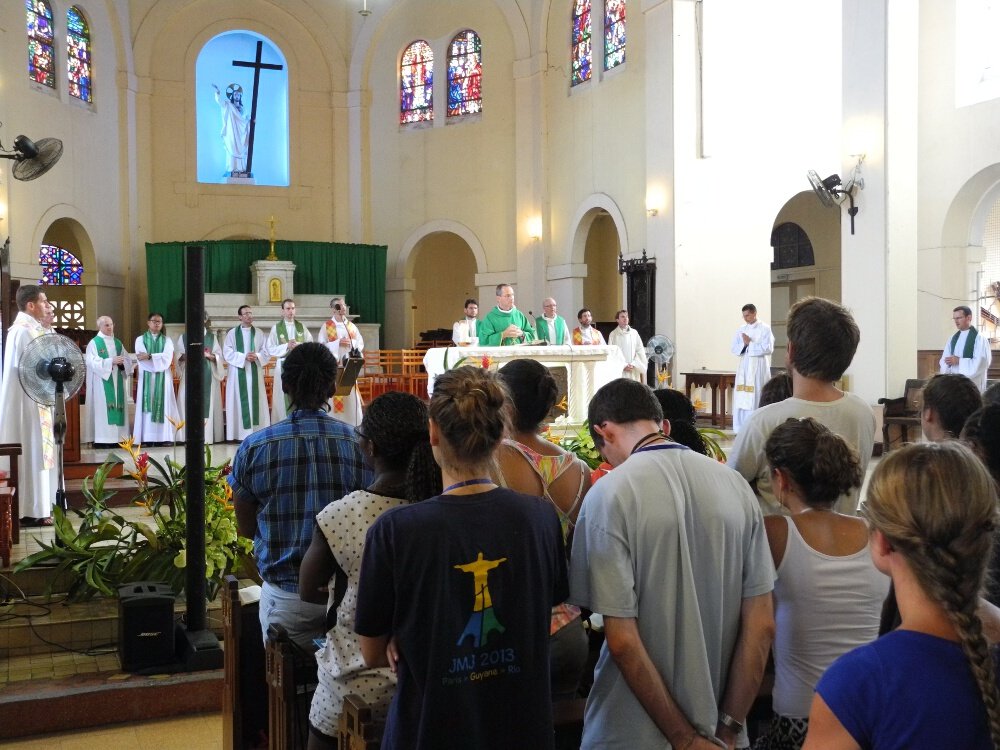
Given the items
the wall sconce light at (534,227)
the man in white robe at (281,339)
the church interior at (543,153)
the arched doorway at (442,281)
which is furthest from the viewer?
the arched doorway at (442,281)

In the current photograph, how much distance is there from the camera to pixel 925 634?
136 cm

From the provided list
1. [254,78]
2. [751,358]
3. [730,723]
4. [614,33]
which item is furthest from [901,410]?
[254,78]

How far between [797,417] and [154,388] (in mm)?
10791

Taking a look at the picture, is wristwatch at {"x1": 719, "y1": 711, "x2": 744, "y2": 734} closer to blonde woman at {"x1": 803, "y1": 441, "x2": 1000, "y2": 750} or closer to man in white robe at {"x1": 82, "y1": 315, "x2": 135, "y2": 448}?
blonde woman at {"x1": 803, "y1": 441, "x2": 1000, "y2": 750}

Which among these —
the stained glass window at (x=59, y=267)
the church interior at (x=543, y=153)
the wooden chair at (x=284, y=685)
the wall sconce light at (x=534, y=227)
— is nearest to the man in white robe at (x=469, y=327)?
the church interior at (x=543, y=153)

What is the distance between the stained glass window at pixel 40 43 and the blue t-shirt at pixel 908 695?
16.9 metres

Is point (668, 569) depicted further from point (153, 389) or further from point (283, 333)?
point (283, 333)

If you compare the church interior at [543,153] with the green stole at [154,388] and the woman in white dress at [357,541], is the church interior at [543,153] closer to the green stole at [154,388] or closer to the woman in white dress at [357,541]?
the green stole at [154,388]

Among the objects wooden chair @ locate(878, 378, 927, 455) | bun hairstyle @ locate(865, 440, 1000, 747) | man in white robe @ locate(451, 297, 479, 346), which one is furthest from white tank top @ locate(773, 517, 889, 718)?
man in white robe @ locate(451, 297, 479, 346)

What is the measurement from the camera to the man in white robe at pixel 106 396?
1212 centimetres

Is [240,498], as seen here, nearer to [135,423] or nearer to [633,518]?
[633,518]

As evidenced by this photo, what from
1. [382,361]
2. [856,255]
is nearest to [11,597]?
[856,255]

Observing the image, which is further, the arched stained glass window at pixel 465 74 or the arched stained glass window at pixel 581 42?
the arched stained glass window at pixel 465 74

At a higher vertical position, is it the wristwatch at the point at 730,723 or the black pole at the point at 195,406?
the black pole at the point at 195,406
